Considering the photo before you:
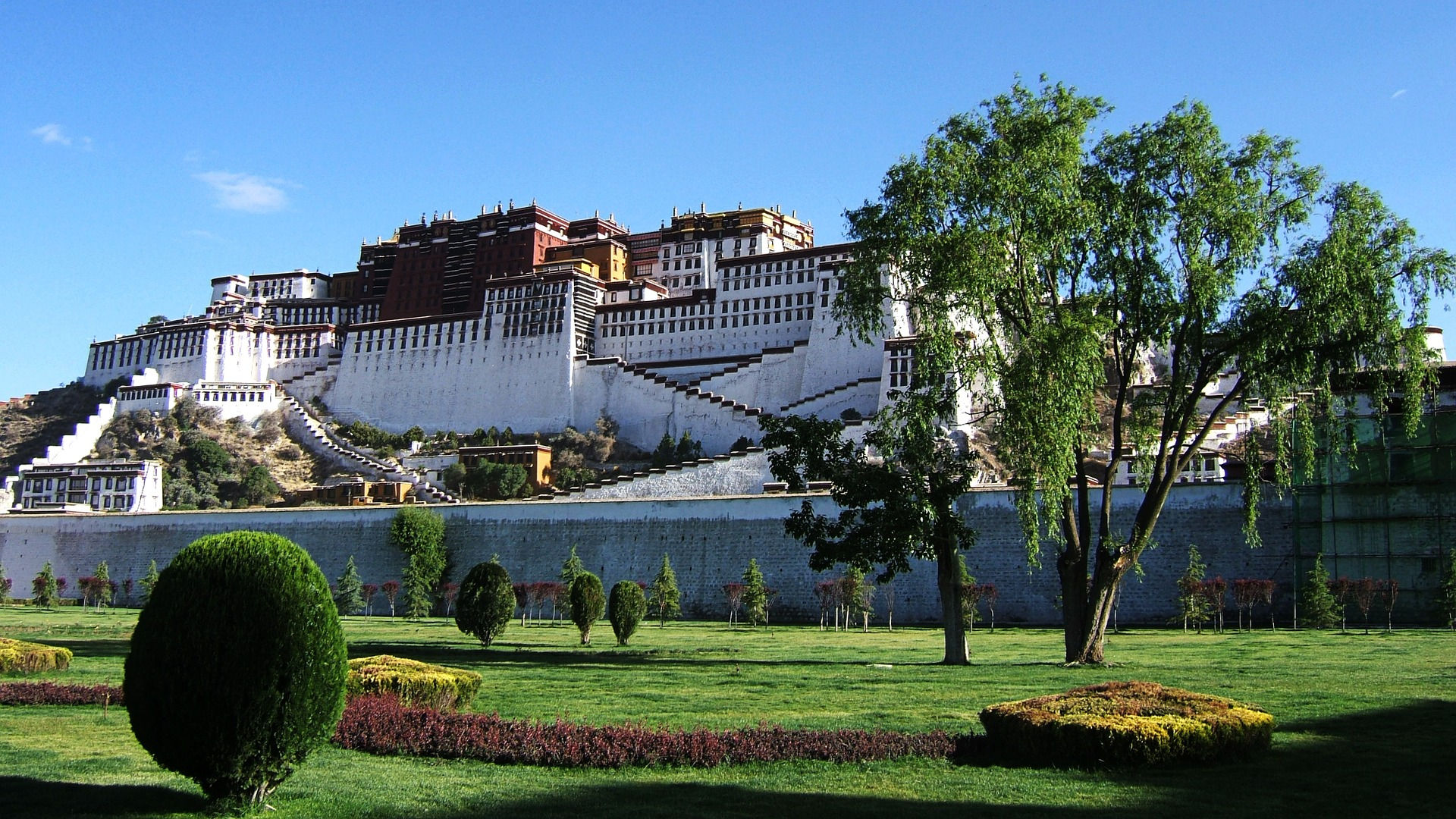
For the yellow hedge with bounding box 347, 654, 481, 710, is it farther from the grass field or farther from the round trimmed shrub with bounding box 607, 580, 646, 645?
the round trimmed shrub with bounding box 607, 580, 646, 645

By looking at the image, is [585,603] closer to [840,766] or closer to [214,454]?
[840,766]

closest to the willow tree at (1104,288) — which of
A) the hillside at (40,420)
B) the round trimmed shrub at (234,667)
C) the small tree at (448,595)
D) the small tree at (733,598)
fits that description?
the round trimmed shrub at (234,667)

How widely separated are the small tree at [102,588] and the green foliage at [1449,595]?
149ft

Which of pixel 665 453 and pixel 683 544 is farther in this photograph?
pixel 665 453

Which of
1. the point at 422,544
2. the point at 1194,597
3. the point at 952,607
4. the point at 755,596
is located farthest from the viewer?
the point at 422,544

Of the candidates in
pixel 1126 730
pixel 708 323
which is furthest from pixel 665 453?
pixel 1126 730

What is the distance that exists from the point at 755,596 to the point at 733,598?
6.75 ft

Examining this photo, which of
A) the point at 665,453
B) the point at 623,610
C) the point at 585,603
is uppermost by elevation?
the point at 665,453

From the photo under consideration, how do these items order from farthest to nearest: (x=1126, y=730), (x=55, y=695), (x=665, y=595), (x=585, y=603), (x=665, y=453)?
(x=665, y=453)
(x=665, y=595)
(x=585, y=603)
(x=55, y=695)
(x=1126, y=730)

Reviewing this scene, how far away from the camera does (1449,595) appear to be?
3162 centimetres

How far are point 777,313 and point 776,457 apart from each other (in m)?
55.8

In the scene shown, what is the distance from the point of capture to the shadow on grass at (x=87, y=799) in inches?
368

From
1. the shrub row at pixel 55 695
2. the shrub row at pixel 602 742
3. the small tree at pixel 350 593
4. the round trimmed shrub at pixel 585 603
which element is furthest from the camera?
the small tree at pixel 350 593

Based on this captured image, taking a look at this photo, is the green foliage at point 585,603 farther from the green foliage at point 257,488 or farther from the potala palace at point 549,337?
the green foliage at point 257,488
